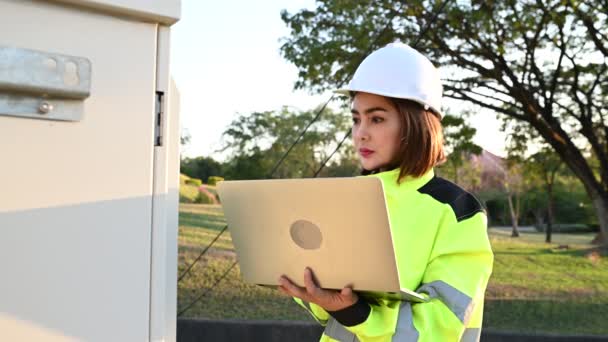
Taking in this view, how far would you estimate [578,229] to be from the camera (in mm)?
20594

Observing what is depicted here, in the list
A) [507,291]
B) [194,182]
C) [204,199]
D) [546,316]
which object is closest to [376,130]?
[546,316]

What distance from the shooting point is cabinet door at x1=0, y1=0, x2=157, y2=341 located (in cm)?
99

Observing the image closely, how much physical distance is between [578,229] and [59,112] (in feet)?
70.2

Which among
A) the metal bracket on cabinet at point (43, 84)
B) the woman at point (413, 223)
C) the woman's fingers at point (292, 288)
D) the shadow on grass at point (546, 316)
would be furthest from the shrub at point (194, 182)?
the metal bracket on cabinet at point (43, 84)

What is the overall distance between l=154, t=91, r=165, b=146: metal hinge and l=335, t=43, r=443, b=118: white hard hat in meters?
0.66

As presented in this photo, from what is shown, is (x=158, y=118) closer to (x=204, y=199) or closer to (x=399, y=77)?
(x=399, y=77)

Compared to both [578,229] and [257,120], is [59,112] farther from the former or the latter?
[578,229]

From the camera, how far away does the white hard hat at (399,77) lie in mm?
1675

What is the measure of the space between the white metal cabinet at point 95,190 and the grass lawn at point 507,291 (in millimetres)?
6205

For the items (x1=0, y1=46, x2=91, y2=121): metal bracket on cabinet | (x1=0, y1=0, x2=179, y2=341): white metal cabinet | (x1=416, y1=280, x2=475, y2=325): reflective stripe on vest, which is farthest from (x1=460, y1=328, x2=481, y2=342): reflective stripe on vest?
(x1=0, y1=46, x2=91, y2=121): metal bracket on cabinet

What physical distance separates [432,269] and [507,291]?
773cm

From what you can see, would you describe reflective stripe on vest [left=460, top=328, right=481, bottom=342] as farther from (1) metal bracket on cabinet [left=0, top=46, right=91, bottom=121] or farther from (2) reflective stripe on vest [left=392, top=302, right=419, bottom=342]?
(1) metal bracket on cabinet [left=0, top=46, right=91, bottom=121]

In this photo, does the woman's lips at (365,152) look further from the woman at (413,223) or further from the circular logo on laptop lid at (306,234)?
the circular logo on laptop lid at (306,234)

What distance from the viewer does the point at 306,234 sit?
1.41m
